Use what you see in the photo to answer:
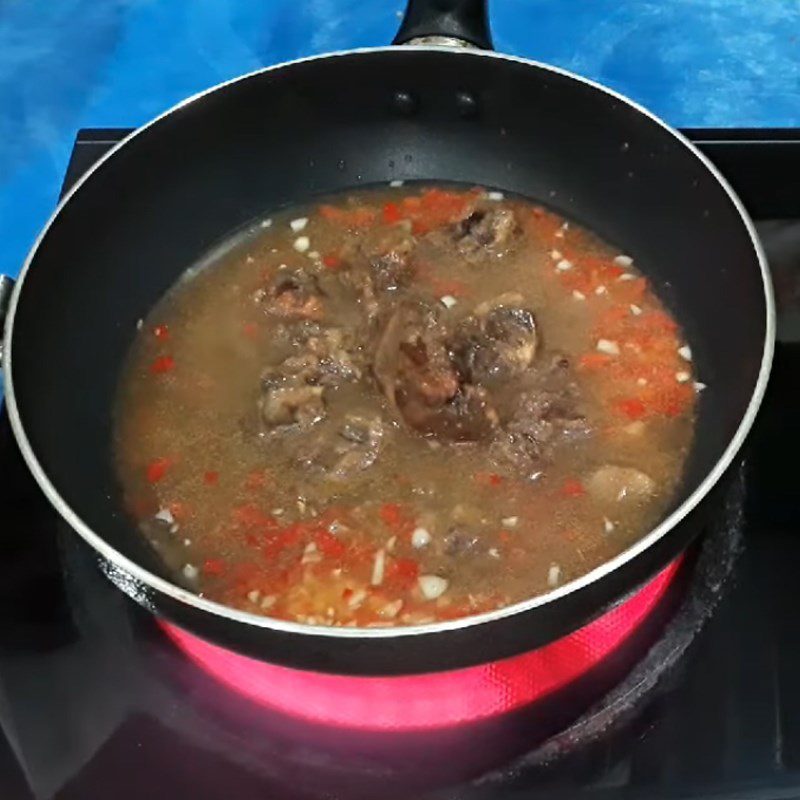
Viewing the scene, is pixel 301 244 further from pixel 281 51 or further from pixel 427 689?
pixel 427 689

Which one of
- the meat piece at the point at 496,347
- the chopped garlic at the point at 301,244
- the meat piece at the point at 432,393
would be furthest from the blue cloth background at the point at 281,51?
the meat piece at the point at 432,393

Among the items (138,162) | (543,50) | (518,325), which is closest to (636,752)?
(518,325)

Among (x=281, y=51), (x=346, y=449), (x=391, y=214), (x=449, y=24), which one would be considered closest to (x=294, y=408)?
(x=346, y=449)

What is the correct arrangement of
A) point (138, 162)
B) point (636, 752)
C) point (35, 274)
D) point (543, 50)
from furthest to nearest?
point (543, 50)
point (138, 162)
point (35, 274)
point (636, 752)

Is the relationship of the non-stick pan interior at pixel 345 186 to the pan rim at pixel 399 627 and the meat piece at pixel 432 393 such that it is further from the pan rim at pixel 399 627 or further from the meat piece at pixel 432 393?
the meat piece at pixel 432 393

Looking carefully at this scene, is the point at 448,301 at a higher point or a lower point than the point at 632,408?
higher

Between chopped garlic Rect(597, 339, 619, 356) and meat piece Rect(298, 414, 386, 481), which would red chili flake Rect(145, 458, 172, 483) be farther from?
chopped garlic Rect(597, 339, 619, 356)

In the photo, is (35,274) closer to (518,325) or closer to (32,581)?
(32,581)

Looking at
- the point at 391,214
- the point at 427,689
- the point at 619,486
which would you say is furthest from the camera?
the point at 391,214
